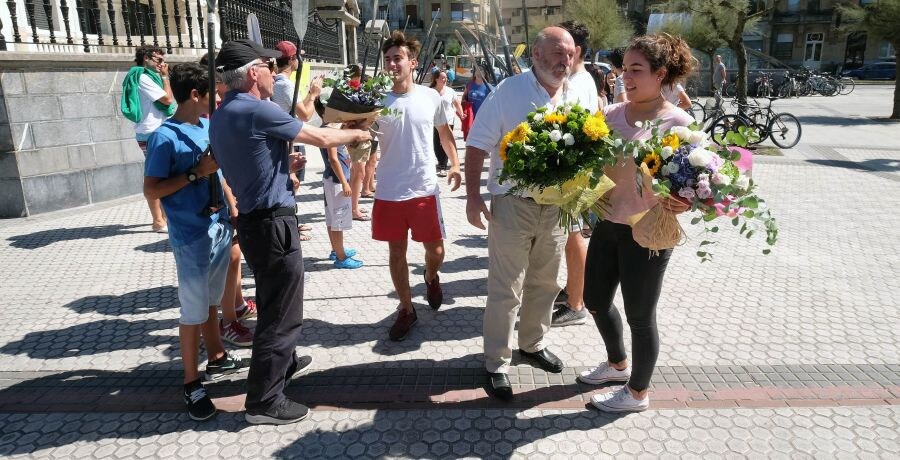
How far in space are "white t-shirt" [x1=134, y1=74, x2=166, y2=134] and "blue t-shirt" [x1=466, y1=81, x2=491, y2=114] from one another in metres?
5.07

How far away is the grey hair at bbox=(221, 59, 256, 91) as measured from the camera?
297 cm

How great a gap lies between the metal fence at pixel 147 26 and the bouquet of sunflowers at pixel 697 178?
586cm

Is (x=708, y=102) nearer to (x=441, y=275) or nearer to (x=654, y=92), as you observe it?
(x=441, y=275)

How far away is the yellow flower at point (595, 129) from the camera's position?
279 cm

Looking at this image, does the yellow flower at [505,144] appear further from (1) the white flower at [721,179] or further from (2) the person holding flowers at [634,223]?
(1) the white flower at [721,179]

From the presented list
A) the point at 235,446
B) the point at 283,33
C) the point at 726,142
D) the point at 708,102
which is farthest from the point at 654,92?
the point at 708,102

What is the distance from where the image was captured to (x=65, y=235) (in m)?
6.90

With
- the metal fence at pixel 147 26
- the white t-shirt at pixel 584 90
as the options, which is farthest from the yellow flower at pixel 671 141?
the metal fence at pixel 147 26

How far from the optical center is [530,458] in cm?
290

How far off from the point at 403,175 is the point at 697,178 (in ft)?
6.88

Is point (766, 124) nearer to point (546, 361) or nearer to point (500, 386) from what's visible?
point (546, 361)

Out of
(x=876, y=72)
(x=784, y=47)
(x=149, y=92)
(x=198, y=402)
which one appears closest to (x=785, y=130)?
(x=149, y=92)

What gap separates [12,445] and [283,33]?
32.7ft

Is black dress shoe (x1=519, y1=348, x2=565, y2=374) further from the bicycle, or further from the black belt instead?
the bicycle
